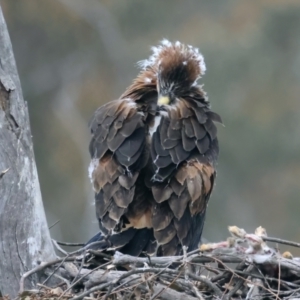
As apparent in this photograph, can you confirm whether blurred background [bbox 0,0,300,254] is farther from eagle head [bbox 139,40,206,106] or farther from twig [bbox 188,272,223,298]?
twig [bbox 188,272,223,298]

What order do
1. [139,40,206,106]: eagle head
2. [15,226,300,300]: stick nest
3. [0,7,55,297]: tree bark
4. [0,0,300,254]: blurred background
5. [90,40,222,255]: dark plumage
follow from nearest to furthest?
[15,226,300,300]: stick nest
[0,7,55,297]: tree bark
[90,40,222,255]: dark plumage
[139,40,206,106]: eagle head
[0,0,300,254]: blurred background

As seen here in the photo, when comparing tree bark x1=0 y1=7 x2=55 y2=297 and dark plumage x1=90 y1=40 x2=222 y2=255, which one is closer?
tree bark x1=0 y1=7 x2=55 y2=297

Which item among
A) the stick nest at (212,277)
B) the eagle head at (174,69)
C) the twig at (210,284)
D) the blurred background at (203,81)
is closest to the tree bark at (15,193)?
the stick nest at (212,277)

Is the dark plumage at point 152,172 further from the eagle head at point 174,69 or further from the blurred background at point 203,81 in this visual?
the blurred background at point 203,81

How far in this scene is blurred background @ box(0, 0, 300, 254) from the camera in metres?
13.8

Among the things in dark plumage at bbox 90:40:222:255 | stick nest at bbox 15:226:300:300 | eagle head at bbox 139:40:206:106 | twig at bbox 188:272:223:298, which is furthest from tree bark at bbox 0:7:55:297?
eagle head at bbox 139:40:206:106

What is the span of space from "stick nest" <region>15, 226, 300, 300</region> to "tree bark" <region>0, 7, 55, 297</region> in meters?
0.16

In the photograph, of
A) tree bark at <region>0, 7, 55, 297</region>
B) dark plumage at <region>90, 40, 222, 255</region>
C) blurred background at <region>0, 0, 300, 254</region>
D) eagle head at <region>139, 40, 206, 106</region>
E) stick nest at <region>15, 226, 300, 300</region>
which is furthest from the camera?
blurred background at <region>0, 0, 300, 254</region>

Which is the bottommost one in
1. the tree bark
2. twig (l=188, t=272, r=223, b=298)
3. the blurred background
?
twig (l=188, t=272, r=223, b=298)

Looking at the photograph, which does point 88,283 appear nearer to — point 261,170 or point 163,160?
point 163,160

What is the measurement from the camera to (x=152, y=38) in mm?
14953

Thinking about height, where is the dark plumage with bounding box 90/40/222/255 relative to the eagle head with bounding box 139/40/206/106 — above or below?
below

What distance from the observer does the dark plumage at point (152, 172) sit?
157 inches

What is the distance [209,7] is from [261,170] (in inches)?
138
